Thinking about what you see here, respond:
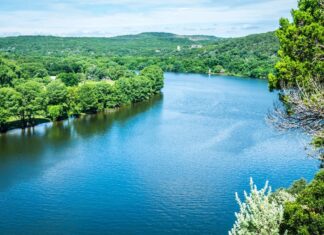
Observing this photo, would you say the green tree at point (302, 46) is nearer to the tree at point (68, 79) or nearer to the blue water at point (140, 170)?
the blue water at point (140, 170)

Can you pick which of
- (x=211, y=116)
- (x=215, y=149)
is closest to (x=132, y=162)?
(x=215, y=149)

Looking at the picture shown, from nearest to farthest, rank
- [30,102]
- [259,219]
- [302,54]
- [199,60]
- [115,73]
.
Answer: [259,219], [302,54], [30,102], [115,73], [199,60]

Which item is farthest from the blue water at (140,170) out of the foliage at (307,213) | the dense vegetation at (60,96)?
the foliage at (307,213)

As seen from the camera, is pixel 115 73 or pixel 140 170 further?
pixel 115 73

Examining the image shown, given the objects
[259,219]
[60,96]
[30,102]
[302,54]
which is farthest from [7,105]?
[259,219]

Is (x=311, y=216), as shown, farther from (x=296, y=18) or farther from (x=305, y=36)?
(x=296, y=18)

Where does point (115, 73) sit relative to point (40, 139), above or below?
above

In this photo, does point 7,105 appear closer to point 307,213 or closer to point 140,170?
point 140,170
